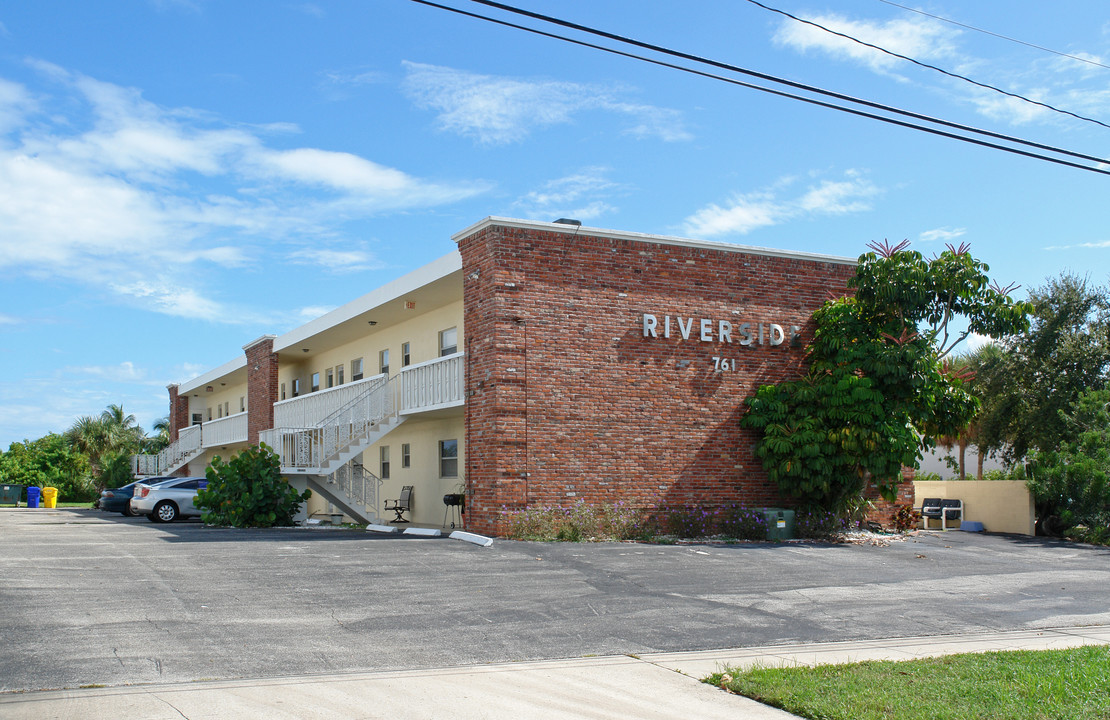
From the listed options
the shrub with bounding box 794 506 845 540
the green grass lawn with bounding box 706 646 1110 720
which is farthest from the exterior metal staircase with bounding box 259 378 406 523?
the green grass lawn with bounding box 706 646 1110 720

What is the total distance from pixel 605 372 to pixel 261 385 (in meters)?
19.0

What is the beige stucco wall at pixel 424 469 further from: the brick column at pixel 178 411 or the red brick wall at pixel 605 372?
the brick column at pixel 178 411

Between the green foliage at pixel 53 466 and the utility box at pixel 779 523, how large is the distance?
46435mm

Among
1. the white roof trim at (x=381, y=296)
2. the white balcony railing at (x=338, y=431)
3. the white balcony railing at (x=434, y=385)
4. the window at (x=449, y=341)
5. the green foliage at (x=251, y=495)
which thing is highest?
the white roof trim at (x=381, y=296)

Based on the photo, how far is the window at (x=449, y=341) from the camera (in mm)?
25594

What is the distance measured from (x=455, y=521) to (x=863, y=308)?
11.3 m

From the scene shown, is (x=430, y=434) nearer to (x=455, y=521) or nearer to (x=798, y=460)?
(x=455, y=521)

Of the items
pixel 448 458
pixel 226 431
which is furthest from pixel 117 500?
pixel 448 458

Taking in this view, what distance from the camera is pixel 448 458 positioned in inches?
1003

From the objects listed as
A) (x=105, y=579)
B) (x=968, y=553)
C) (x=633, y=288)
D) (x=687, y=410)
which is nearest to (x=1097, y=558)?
(x=968, y=553)

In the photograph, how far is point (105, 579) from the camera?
1299 cm

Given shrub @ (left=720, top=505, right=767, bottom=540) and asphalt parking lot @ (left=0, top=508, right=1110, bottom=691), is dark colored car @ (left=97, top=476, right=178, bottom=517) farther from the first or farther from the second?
shrub @ (left=720, top=505, right=767, bottom=540)

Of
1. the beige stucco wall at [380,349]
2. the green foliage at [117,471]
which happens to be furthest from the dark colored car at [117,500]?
the green foliage at [117,471]

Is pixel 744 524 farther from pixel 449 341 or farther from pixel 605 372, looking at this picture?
pixel 449 341
